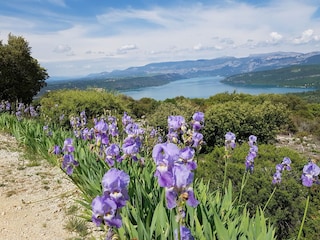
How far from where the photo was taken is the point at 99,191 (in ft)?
11.6

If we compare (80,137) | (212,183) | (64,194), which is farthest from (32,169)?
(212,183)

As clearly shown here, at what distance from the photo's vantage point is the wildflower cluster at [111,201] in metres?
1.60

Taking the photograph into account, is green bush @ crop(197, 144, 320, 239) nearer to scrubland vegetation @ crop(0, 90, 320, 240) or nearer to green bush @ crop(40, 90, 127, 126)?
scrubland vegetation @ crop(0, 90, 320, 240)

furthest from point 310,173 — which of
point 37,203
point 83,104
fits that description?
point 83,104

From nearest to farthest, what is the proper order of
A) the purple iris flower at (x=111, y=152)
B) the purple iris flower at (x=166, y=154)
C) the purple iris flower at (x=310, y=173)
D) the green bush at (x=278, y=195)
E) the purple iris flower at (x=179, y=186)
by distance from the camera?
the purple iris flower at (x=179, y=186) < the purple iris flower at (x=166, y=154) < the purple iris flower at (x=310, y=173) < the purple iris flower at (x=111, y=152) < the green bush at (x=278, y=195)

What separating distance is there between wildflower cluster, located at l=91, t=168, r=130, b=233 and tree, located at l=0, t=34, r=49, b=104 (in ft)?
71.8

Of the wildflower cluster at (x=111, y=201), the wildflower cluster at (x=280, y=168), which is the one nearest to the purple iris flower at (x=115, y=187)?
the wildflower cluster at (x=111, y=201)

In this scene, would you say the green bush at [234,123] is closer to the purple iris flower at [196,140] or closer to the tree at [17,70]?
the tree at [17,70]

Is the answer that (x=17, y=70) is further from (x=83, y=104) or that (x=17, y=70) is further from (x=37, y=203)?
(x=37, y=203)

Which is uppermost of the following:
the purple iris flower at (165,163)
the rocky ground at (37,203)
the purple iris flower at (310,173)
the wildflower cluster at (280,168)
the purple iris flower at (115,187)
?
the purple iris flower at (165,163)

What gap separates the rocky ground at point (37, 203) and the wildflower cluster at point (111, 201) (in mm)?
2017

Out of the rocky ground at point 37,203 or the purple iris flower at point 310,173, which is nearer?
the purple iris flower at point 310,173

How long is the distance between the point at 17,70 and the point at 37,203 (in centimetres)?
2087

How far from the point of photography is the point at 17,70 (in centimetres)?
2278
